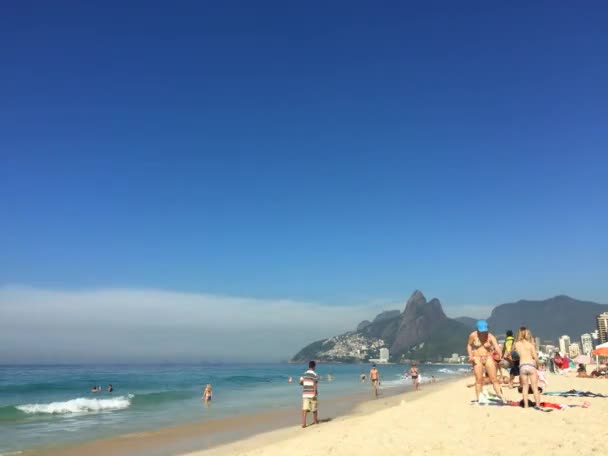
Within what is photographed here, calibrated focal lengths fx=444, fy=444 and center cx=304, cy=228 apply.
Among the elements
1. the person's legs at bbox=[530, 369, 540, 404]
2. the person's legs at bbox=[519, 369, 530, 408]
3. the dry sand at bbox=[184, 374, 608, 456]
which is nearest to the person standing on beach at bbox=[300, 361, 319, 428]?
the dry sand at bbox=[184, 374, 608, 456]

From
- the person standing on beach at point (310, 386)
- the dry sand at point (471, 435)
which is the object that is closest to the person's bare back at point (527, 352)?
the dry sand at point (471, 435)

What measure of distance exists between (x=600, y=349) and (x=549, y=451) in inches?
761

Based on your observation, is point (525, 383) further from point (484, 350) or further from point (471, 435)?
point (471, 435)

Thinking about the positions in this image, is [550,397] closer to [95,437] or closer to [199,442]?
[199,442]

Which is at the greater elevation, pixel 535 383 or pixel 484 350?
pixel 484 350

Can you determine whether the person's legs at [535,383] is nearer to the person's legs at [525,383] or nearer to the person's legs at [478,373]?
the person's legs at [525,383]

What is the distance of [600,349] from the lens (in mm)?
21391

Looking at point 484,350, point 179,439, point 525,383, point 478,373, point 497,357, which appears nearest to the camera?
point 525,383

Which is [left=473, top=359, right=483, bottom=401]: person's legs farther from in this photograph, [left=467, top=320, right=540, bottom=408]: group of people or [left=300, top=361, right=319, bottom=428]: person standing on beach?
[left=300, top=361, right=319, bottom=428]: person standing on beach

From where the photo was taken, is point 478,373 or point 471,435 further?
point 478,373

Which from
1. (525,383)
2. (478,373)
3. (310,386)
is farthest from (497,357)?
(310,386)

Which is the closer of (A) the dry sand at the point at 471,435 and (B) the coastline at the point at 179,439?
(A) the dry sand at the point at 471,435

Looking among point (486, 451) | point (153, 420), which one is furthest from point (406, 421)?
point (153, 420)

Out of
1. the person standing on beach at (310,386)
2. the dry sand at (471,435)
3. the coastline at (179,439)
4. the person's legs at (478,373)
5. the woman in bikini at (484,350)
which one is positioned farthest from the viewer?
the person standing on beach at (310,386)
